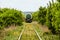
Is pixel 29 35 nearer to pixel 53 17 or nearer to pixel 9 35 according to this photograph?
pixel 9 35

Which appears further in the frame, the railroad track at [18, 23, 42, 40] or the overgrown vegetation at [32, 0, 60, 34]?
the railroad track at [18, 23, 42, 40]

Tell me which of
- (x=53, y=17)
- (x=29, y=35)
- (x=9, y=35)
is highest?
(x=53, y=17)

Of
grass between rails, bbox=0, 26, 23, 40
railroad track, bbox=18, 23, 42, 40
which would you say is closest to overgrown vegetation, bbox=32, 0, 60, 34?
railroad track, bbox=18, 23, 42, 40

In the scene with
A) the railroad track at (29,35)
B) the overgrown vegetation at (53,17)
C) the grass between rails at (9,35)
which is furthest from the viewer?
the railroad track at (29,35)

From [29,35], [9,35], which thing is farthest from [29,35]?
[9,35]

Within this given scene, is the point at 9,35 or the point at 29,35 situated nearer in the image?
the point at 9,35

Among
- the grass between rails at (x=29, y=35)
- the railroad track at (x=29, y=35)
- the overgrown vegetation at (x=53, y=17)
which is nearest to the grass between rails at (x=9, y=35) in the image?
the railroad track at (x=29, y=35)

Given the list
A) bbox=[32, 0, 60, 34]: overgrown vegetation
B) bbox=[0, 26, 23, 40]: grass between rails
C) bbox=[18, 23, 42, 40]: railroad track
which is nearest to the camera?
bbox=[32, 0, 60, 34]: overgrown vegetation

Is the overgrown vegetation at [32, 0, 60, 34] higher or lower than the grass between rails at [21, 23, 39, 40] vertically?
higher

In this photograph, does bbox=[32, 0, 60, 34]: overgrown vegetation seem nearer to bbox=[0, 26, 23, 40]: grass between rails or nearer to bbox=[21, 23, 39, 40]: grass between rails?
bbox=[21, 23, 39, 40]: grass between rails

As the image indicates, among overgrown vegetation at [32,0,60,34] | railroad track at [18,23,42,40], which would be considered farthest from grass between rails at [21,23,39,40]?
overgrown vegetation at [32,0,60,34]

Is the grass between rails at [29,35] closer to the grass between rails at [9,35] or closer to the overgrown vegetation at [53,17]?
the grass between rails at [9,35]

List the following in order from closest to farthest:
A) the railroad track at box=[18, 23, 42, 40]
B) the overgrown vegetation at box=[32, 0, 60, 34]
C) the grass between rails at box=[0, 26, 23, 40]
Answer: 1. the overgrown vegetation at box=[32, 0, 60, 34]
2. the grass between rails at box=[0, 26, 23, 40]
3. the railroad track at box=[18, 23, 42, 40]

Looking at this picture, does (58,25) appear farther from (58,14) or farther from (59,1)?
(59,1)
